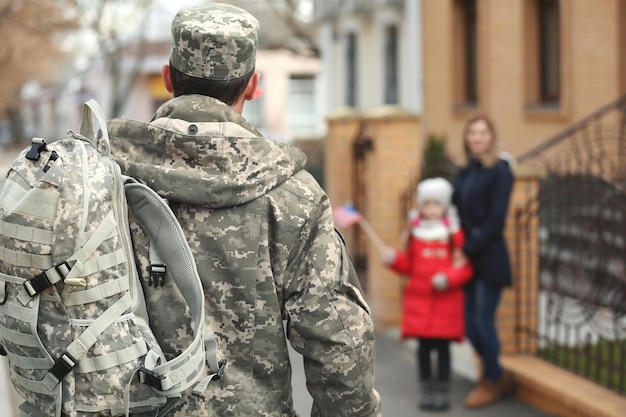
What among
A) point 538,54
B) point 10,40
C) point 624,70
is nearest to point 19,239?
point 624,70

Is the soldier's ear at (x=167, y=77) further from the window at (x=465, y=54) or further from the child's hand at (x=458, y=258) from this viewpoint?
the window at (x=465, y=54)

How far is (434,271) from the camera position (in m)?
6.21

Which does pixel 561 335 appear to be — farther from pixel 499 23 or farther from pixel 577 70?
pixel 499 23

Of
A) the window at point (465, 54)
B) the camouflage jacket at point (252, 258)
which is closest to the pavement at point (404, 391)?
the camouflage jacket at point (252, 258)

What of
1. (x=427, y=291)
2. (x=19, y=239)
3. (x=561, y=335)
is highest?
(x=19, y=239)

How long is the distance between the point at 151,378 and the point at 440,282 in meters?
3.99

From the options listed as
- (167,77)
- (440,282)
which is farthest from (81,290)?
(440,282)

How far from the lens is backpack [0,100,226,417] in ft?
7.42

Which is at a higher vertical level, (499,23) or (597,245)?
(499,23)

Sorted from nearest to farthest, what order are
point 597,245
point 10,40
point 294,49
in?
point 597,245
point 10,40
point 294,49

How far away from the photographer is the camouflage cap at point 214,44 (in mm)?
2482

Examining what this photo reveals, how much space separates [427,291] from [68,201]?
165 inches

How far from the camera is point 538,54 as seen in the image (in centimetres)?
1346

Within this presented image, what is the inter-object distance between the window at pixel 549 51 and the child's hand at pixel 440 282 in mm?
7448
